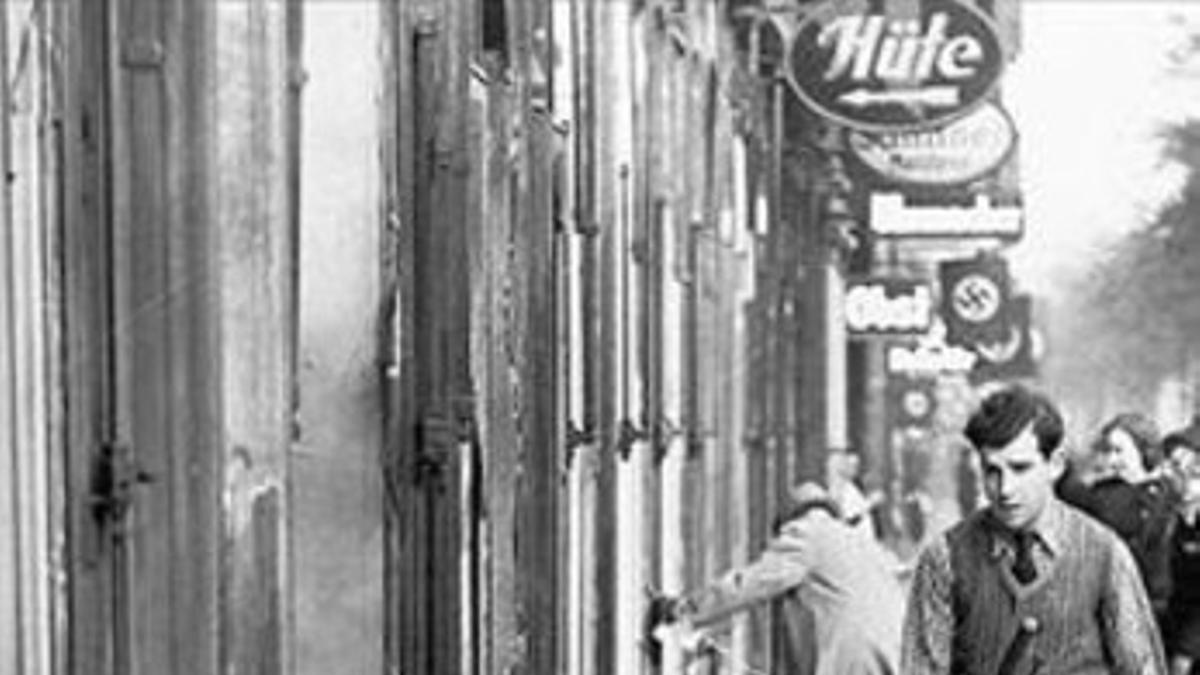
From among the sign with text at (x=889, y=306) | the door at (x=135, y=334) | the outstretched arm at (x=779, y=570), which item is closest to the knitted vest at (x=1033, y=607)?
the door at (x=135, y=334)

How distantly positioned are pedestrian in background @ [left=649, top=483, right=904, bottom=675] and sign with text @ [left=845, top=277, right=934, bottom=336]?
8579mm

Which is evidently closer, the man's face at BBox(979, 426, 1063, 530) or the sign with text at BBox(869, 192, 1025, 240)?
the man's face at BBox(979, 426, 1063, 530)

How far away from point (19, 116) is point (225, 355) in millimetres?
1313

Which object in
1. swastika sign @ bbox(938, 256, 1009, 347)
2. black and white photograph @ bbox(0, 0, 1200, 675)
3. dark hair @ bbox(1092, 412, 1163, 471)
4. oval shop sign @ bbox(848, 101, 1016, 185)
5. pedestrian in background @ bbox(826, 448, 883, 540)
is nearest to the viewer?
black and white photograph @ bbox(0, 0, 1200, 675)

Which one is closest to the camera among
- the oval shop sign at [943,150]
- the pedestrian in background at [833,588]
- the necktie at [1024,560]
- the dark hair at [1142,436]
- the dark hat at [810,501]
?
the necktie at [1024,560]

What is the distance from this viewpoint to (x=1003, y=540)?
916 cm

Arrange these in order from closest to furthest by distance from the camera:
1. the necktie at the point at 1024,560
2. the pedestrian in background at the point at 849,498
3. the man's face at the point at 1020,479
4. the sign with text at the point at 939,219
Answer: the man's face at the point at 1020,479 → the necktie at the point at 1024,560 → the pedestrian in background at the point at 849,498 → the sign with text at the point at 939,219

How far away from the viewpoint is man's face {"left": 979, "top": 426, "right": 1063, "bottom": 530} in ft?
29.5

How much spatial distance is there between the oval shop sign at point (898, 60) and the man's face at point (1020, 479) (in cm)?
897

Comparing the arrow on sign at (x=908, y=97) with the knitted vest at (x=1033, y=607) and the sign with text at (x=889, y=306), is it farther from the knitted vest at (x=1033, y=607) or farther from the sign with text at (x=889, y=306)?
the knitted vest at (x=1033, y=607)

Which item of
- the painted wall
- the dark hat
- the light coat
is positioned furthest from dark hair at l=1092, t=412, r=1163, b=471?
the painted wall

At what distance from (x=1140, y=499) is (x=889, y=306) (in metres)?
8.34

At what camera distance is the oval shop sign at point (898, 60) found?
17984 mm

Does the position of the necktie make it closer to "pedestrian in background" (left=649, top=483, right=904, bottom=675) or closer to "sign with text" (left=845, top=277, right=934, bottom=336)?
"pedestrian in background" (left=649, top=483, right=904, bottom=675)
